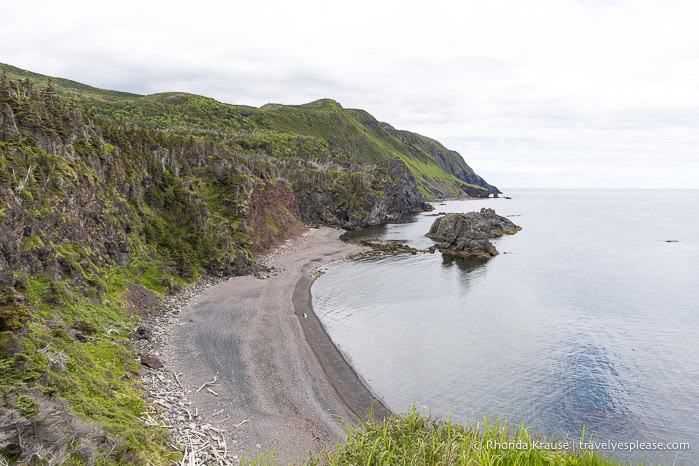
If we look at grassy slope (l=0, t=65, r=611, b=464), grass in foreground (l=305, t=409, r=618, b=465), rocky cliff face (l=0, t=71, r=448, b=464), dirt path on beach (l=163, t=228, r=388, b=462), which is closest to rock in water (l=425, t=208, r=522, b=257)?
rocky cliff face (l=0, t=71, r=448, b=464)

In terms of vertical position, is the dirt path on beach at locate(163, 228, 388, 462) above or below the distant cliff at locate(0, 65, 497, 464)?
below

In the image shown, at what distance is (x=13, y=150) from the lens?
125ft

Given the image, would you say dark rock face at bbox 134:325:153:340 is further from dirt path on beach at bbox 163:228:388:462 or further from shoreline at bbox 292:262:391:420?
shoreline at bbox 292:262:391:420

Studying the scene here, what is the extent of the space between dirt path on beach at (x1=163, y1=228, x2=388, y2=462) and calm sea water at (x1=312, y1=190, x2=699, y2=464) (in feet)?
12.9

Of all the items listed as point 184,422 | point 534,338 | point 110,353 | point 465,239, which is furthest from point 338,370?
point 465,239

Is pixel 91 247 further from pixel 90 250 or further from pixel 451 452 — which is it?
pixel 451 452

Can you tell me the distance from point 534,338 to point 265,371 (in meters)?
33.7

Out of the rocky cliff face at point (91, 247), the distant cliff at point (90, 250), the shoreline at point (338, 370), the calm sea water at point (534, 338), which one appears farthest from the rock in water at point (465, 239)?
the shoreline at point (338, 370)

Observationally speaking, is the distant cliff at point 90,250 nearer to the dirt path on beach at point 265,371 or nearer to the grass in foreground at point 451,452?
the dirt path on beach at point 265,371

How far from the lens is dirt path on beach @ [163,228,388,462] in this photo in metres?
27.5

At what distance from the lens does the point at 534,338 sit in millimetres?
48188

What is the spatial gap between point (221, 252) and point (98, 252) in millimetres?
21777

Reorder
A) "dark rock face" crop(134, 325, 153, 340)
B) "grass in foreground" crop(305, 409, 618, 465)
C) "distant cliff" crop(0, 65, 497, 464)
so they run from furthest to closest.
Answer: "dark rock face" crop(134, 325, 153, 340) < "distant cliff" crop(0, 65, 497, 464) < "grass in foreground" crop(305, 409, 618, 465)

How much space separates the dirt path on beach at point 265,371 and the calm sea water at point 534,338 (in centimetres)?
393
